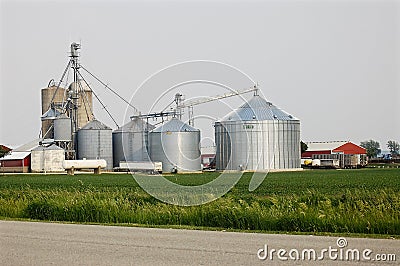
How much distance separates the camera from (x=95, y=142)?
345 ft

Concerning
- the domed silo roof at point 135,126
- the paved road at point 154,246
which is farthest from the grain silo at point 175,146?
the paved road at point 154,246

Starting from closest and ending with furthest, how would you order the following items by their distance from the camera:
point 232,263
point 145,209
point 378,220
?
point 232,263 < point 378,220 < point 145,209

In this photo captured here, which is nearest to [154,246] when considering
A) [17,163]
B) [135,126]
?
[135,126]

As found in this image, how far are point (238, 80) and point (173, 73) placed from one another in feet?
8.84

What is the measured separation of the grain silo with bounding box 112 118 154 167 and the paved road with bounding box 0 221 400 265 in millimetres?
58685

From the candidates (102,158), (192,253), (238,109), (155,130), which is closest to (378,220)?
(192,253)

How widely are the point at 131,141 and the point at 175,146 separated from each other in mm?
7155

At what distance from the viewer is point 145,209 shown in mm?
22891

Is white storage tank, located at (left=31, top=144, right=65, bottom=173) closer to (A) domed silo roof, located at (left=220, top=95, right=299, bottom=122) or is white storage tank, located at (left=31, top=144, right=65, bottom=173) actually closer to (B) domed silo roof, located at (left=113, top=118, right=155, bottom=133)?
(B) domed silo roof, located at (left=113, top=118, right=155, bottom=133)

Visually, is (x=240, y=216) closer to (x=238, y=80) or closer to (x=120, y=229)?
(x=120, y=229)

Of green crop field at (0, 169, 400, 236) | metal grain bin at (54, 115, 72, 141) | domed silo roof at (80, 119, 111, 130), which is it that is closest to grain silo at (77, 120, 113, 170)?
domed silo roof at (80, 119, 111, 130)

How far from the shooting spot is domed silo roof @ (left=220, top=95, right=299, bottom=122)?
298 feet

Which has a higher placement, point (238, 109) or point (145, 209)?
point (238, 109)

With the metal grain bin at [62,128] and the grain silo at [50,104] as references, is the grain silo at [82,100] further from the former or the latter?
the metal grain bin at [62,128]
